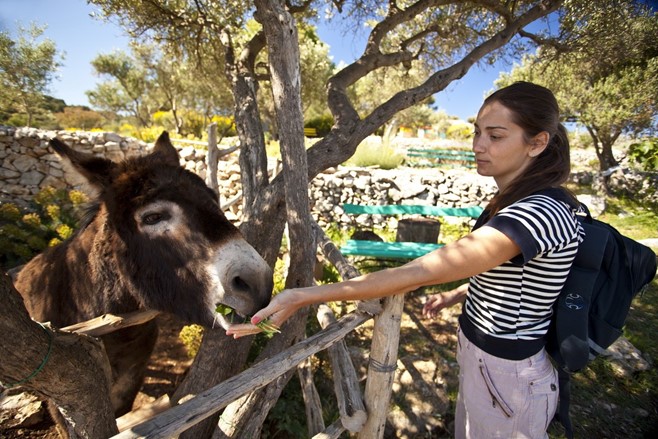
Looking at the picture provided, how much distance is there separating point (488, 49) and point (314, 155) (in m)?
2.90

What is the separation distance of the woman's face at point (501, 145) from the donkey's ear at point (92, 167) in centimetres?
223

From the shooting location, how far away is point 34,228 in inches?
223

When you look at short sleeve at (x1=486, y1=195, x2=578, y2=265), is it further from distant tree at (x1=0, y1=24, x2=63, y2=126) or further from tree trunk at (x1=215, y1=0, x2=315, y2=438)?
distant tree at (x1=0, y1=24, x2=63, y2=126)

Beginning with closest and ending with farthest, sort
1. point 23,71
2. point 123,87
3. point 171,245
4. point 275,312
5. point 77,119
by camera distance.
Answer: point 275,312
point 171,245
point 23,71
point 77,119
point 123,87

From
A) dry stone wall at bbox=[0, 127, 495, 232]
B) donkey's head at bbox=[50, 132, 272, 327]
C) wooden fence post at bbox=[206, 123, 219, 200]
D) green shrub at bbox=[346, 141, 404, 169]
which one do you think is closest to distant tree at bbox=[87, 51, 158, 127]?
dry stone wall at bbox=[0, 127, 495, 232]

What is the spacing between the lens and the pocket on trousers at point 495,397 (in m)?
1.53

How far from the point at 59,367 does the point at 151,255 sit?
2.48ft

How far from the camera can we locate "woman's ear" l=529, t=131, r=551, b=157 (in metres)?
1.47

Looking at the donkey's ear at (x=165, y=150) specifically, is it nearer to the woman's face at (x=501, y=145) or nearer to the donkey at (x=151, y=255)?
the donkey at (x=151, y=255)

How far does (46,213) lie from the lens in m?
6.27

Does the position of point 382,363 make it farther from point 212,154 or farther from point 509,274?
point 212,154

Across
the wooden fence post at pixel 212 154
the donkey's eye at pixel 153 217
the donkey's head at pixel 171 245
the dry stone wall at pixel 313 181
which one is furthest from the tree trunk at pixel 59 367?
the dry stone wall at pixel 313 181

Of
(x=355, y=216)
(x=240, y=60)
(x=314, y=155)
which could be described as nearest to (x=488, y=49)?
(x=314, y=155)

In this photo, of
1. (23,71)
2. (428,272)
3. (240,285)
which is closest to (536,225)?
(428,272)
